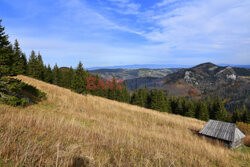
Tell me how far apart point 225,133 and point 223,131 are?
21.1 inches

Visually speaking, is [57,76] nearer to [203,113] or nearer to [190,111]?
[190,111]

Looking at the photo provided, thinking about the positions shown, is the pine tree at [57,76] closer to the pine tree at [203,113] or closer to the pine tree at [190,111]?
the pine tree at [190,111]

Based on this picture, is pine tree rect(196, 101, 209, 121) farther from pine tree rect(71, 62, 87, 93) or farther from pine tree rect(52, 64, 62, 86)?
pine tree rect(52, 64, 62, 86)

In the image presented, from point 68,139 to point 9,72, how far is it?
28.8ft

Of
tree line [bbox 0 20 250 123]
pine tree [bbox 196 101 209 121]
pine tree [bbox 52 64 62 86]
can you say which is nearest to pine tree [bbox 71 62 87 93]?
tree line [bbox 0 20 250 123]

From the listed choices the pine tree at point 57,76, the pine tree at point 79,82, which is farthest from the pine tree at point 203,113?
the pine tree at point 57,76

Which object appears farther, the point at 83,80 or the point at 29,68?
the point at 29,68

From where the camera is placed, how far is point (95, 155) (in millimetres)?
2689

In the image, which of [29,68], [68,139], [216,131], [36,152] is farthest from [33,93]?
[29,68]

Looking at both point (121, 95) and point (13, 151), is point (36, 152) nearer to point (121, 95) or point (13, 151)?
point (13, 151)

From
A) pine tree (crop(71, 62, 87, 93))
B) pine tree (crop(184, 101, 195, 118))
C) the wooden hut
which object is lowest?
pine tree (crop(184, 101, 195, 118))

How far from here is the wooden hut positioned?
17.3 m

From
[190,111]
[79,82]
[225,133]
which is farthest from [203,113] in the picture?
[79,82]

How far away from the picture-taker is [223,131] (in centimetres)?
1895
